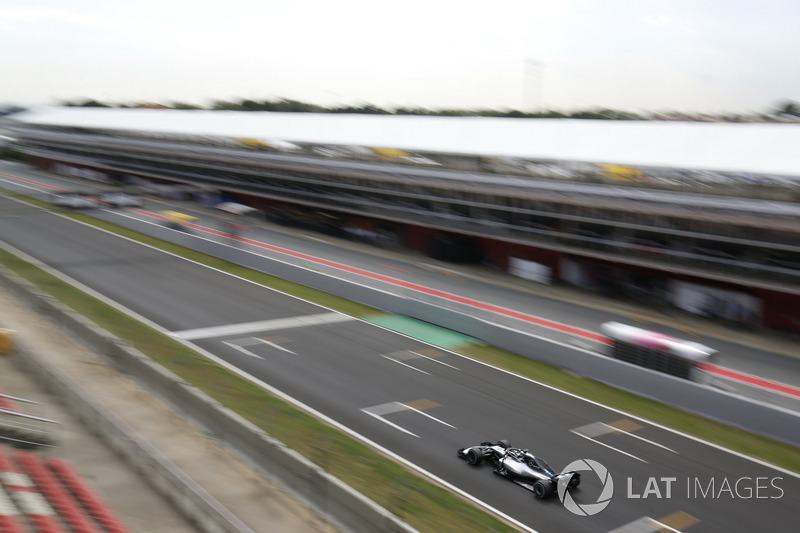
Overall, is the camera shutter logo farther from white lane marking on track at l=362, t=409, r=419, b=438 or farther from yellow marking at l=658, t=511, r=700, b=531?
white lane marking on track at l=362, t=409, r=419, b=438

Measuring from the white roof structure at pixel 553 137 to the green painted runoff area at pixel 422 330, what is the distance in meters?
16.9

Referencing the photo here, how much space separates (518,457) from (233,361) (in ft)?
35.2

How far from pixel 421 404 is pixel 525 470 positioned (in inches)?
200

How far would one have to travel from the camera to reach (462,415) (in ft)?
59.3

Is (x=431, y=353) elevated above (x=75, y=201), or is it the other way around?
(x=75, y=201)

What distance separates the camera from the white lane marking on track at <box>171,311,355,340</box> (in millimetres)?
24641

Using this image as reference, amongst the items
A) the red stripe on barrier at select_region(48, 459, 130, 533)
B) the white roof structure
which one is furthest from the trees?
the red stripe on barrier at select_region(48, 459, 130, 533)

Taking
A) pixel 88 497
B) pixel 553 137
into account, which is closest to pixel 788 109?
pixel 553 137

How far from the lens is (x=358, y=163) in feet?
172

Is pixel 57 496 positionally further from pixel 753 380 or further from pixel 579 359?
pixel 753 380

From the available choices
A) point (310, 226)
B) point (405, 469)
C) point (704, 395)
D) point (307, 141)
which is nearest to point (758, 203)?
point (704, 395)

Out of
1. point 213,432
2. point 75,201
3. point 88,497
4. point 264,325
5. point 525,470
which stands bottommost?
point 264,325

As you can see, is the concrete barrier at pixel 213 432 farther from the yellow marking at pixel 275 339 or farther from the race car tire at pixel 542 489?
the yellow marking at pixel 275 339

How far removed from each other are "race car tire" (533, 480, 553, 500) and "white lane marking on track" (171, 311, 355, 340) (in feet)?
46.7
